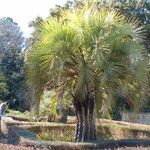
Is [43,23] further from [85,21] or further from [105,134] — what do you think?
[105,134]

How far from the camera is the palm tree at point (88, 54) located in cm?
1112

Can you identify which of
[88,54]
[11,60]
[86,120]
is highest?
[11,60]

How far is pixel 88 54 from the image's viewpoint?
1141cm

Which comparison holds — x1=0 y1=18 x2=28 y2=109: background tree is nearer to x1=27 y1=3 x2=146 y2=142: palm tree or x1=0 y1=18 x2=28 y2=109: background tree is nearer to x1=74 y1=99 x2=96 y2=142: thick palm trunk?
x1=74 y1=99 x2=96 y2=142: thick palm trunk

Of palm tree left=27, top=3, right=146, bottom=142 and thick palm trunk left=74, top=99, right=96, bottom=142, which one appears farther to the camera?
thick palm trunk left=74, top=99, right=96, bottom=142

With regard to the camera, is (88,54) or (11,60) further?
(11,60)

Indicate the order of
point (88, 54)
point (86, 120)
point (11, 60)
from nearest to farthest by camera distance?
point (88, 54) < point (86, 120) < point (11, 60)

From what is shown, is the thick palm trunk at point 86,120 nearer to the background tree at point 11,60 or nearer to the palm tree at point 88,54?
the palm tree at point 88,54

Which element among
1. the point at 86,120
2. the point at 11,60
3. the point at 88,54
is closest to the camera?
the point at 88,54

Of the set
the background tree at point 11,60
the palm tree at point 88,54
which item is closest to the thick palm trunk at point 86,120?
the palm tree at point 88,54

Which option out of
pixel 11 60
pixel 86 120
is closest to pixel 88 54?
pixel 86 120

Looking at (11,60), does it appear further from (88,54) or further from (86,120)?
(88,54)

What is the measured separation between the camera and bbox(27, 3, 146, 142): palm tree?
11.1m

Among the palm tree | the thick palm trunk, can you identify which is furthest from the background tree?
the palm tree
